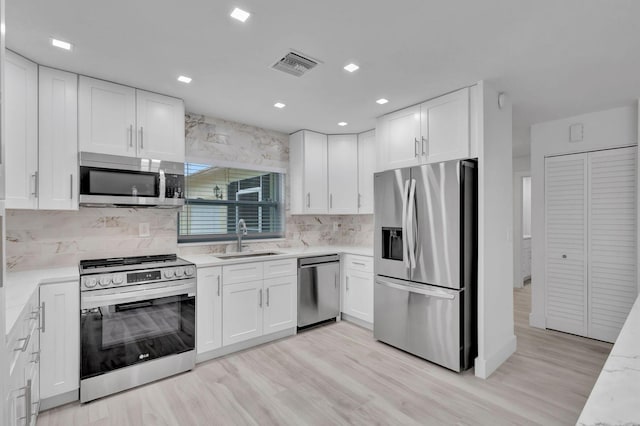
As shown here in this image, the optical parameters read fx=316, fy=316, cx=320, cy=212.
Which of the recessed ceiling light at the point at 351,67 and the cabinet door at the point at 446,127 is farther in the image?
the cabinet door at the point at 446,127

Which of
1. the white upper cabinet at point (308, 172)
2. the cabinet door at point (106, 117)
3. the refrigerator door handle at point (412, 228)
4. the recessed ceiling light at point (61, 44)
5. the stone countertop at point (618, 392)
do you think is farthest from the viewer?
the white upper cabinet at point (308, 172)

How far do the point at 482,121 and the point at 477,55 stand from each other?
588 mm

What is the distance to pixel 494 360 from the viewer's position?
2803 millimetres

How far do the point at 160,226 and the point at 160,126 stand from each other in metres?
1.01

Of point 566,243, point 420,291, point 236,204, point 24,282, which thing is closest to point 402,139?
point 420,291

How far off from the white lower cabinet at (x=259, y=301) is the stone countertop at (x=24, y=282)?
120 centimetres

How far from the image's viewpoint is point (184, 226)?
11.5ft

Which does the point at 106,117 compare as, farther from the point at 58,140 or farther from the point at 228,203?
the point at 228,203

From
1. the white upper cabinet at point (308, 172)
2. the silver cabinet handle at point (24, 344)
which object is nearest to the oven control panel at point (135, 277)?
the silver cabinet handle at point (24, 344)

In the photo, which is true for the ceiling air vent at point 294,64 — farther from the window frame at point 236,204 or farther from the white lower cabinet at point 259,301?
the white lower cabinet at point 259,301

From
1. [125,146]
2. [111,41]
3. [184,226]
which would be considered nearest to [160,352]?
[184,226]

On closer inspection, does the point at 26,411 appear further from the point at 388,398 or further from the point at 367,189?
the point at 367,189

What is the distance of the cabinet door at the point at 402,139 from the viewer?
10.3 feet

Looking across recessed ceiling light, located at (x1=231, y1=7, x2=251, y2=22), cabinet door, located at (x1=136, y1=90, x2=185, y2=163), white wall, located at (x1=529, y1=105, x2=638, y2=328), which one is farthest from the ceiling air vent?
white wall, located at (x1=529, y1=105, x2=638, y2=328)
